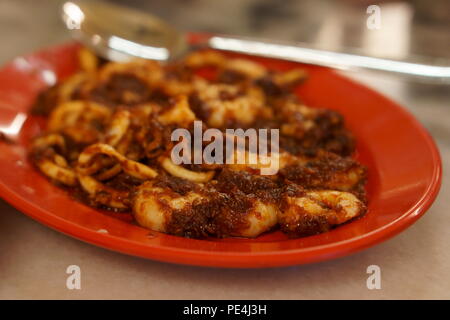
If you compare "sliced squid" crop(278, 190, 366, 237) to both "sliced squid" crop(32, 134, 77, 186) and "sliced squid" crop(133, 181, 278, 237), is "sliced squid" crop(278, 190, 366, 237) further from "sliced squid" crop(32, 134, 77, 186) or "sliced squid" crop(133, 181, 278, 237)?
"sliced squid" crop(32, 134, 77, 186)

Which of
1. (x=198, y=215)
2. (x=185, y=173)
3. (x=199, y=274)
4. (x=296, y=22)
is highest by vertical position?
→ (x=296, y=22)

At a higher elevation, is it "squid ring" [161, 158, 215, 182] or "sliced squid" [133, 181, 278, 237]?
"squid ring" [161, 158, 215, 182]

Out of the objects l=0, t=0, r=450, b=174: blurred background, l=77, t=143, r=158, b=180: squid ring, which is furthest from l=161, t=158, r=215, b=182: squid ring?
l=0, t=0, r=450, b=174: blurred background

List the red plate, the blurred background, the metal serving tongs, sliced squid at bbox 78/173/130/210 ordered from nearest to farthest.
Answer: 1. the red plate
2. sliced squid at bbox 78/173/130/210
3. the metal serving tongs
4. the blurred background

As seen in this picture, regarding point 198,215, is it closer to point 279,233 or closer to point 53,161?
point 279,233

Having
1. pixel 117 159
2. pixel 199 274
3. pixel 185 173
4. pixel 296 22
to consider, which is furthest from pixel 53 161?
pixel 296 22

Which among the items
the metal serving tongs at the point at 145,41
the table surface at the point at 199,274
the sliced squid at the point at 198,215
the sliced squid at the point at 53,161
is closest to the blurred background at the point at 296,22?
the metal serving tongs at the point at 145,41
